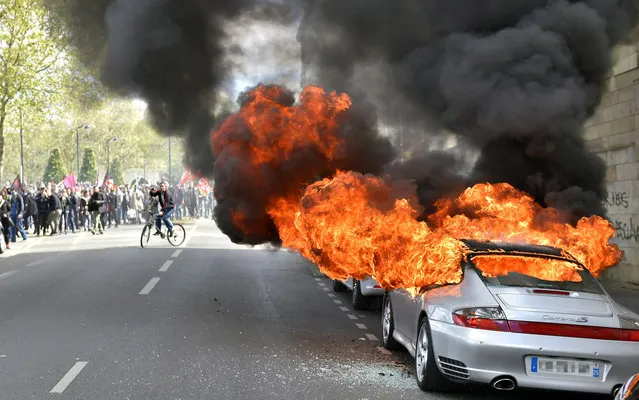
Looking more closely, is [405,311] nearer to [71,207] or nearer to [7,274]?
[7,274]

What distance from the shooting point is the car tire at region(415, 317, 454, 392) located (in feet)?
22.0

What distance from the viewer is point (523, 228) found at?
8219mm

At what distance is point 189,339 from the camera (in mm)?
9438

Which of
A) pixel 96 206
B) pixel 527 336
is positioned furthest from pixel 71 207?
pixel 527 336

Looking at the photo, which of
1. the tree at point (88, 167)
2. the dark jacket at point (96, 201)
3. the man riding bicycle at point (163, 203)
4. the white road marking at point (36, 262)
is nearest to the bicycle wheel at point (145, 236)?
the man riding bicycle at point (163, 203)

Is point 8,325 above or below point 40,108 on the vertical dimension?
below

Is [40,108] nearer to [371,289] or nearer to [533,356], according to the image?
[371,289]

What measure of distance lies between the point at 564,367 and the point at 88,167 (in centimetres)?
9500

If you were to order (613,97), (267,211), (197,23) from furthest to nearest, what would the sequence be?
(613,97) → (197,23) → (267,211)

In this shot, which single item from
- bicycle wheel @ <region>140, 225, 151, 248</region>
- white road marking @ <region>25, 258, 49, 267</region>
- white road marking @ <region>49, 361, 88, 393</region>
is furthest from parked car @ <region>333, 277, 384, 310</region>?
bicycle wheel @ <region>140, 225, 151, 248</region>

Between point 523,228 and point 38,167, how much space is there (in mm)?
97766

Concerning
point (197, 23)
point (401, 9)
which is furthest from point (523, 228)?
point (197, 23)

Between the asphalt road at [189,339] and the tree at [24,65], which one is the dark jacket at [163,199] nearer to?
the asphalt road at [189,339]

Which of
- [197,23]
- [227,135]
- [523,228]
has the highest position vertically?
[197,23]
